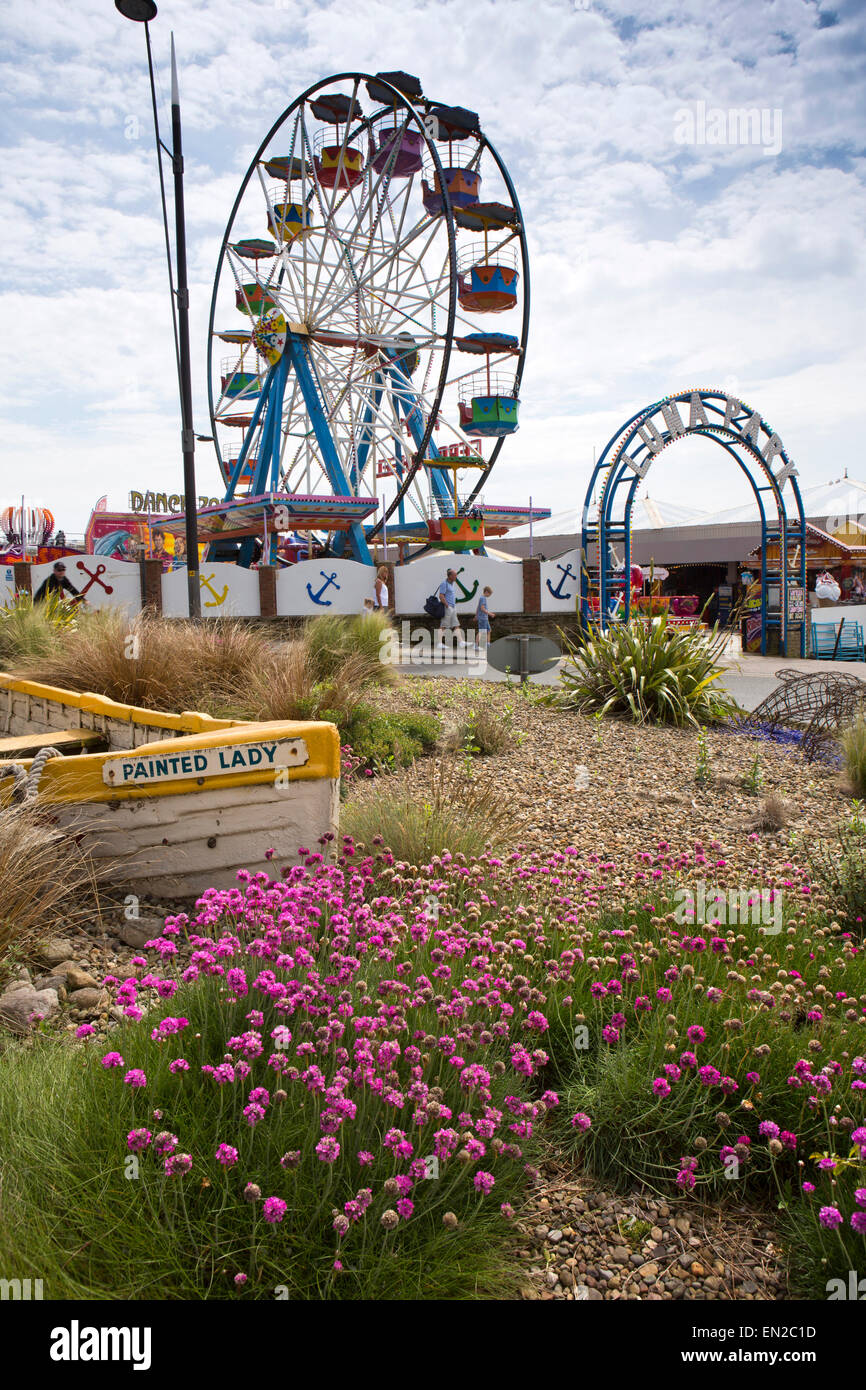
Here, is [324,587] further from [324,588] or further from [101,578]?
[101,578]

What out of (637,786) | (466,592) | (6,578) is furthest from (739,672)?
(6,578)

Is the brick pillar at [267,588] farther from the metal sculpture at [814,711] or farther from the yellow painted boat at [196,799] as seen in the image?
the yellow painted boat at [196,799]

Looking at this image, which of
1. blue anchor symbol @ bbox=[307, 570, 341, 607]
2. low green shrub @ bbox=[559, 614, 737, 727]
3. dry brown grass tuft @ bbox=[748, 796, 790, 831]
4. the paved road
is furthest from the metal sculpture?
blue anchor symbol @ bbox=[307, 570, 341, 607]

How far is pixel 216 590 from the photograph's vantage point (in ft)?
62.1

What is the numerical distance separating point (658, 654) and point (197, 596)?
6.31 metres

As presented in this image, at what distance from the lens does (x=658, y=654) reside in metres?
8.98

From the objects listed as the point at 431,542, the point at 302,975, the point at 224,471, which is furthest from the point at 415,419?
the point at 302,975

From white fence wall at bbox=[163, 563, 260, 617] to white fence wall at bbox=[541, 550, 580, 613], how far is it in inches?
266

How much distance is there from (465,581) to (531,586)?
1561 millimetres

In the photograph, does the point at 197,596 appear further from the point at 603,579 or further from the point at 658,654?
the point at 603,579

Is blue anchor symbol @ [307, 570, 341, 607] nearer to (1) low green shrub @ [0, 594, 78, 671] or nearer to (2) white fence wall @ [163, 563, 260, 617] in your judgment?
(2) white fence wall @ [163, 563, 260, 617]

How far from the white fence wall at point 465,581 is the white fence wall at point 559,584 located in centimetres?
58

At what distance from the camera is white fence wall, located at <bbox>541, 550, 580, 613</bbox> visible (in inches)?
816
